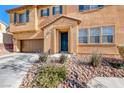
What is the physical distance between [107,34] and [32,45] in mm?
9518

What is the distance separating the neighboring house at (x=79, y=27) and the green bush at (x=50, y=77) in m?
6.16

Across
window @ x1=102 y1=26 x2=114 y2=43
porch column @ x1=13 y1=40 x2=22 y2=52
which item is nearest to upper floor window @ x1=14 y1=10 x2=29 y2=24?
porch column @ x1=13 y1=40 x2=22 y2=52

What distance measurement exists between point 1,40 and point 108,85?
16.7 meters

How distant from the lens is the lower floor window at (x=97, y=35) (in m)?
12.5

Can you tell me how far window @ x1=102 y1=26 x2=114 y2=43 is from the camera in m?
12.5

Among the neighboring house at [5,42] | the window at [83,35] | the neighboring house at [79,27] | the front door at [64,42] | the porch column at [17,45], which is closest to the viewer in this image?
the neighboring house at [79,27]

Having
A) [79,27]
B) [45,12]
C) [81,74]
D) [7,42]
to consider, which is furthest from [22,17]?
[81,74]

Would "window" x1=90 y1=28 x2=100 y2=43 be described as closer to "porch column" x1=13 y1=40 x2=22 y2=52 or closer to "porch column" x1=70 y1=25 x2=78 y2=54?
"porch column" x1=70 y1=25 x2=78 y2=54

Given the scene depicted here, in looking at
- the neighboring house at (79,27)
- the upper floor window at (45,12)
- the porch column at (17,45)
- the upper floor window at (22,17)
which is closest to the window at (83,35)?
the neighboring house at (79,27)

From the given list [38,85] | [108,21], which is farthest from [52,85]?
[108,21]

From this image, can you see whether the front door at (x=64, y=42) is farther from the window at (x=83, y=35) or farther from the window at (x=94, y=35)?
the window at (x=94, y=35)

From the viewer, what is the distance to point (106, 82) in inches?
280

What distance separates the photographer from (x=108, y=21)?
497 inches

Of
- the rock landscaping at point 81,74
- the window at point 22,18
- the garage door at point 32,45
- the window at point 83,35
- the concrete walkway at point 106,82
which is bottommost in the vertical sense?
the concrete walkway at point 106,82
